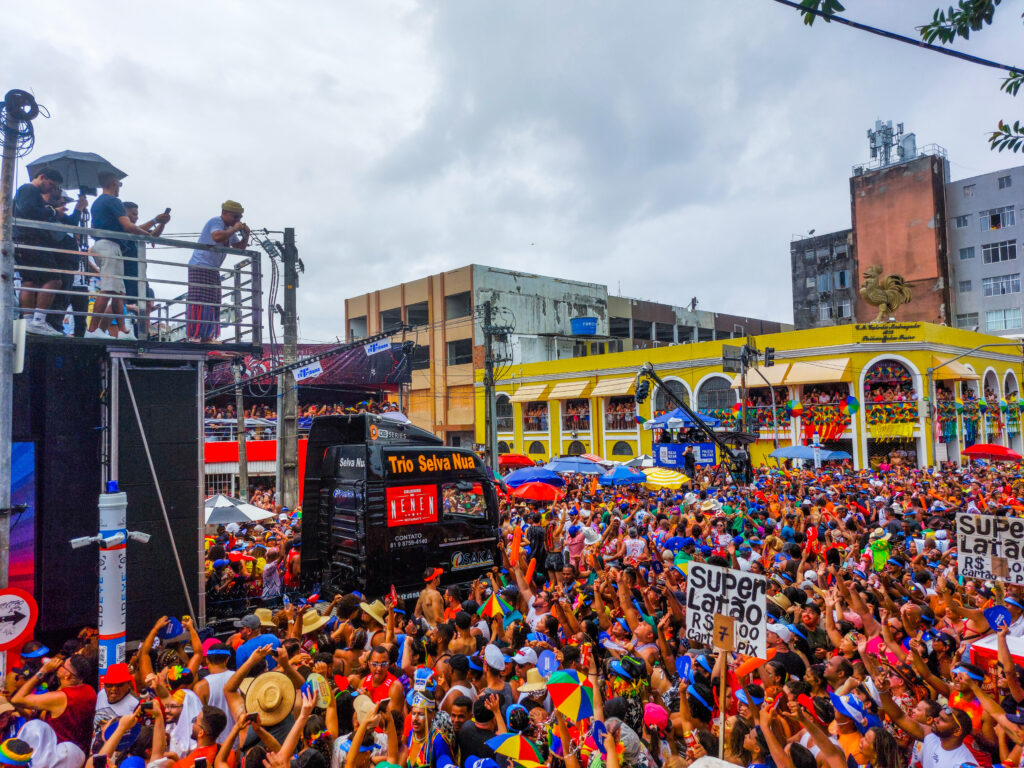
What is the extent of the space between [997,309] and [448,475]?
52004 millimetres

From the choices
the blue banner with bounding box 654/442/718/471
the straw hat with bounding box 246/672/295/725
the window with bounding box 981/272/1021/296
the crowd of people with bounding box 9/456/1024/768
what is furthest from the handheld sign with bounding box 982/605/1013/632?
the window with bounding box 981/272/1021/296

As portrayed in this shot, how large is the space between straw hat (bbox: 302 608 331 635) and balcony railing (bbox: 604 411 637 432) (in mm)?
31307

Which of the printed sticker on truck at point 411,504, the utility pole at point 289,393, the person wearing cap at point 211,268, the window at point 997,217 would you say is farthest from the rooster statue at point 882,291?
the person wearing cap at point 211,268

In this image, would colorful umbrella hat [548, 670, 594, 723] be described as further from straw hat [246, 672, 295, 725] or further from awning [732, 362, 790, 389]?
awning [732, 362, 790, 389]

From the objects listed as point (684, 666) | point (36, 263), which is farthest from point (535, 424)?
point (684, 666)

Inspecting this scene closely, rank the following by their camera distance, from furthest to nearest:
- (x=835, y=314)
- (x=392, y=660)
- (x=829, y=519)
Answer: (x=835, y=314)
(x=829, y=519)
(x=392, y=660)

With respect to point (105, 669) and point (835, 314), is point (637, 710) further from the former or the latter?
point (835, 314)

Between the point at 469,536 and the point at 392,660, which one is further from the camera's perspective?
the point at 469,536

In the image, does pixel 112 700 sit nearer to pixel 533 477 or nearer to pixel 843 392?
pixel 533 477

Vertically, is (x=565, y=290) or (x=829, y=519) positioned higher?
(x=565, y=290)

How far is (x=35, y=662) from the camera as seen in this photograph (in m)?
6.45

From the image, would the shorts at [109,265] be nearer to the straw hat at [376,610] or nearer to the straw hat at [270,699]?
the straw hat at [376,610]

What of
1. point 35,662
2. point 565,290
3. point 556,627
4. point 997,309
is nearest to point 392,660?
point 556,627

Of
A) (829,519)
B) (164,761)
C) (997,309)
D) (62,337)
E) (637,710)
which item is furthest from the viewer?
(997,309)
